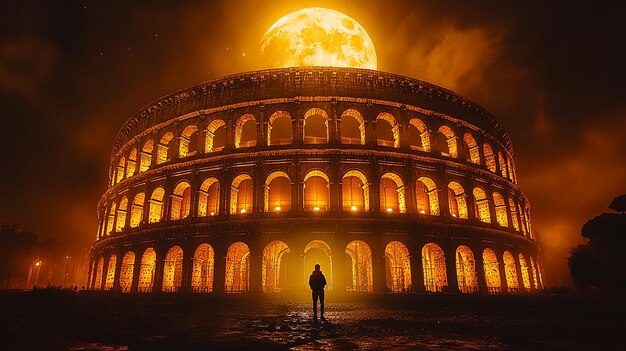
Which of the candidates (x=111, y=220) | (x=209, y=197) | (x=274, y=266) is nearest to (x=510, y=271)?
(x=274, y=266)

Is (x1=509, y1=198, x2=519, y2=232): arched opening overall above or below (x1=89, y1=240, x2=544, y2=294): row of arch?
above

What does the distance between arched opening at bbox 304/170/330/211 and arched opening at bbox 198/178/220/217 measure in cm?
534

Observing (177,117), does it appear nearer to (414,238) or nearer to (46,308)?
(46,308)

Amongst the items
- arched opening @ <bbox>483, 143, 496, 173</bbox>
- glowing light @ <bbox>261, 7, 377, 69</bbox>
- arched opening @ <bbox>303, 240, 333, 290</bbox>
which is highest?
glowing light @ <bbox>261, 7, 377, 69</bbox>

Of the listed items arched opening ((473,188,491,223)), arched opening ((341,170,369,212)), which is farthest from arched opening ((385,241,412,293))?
arched opening ((473,188,491,223))

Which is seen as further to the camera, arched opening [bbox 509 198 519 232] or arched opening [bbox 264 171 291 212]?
arched opening [bbox 509 198 519 232]

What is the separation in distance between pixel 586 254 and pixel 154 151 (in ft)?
111

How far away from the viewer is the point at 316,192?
21484 mm

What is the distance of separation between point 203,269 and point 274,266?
14.8 ft

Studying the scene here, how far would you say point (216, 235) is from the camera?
786 inches

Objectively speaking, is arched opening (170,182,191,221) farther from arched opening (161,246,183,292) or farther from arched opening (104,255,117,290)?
arched opening (104,255,117,290)

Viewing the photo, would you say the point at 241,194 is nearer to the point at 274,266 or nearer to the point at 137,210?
the point at 274,266

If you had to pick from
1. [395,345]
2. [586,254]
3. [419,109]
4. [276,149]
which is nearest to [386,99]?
[419,109]

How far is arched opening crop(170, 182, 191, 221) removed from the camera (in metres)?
22.5
